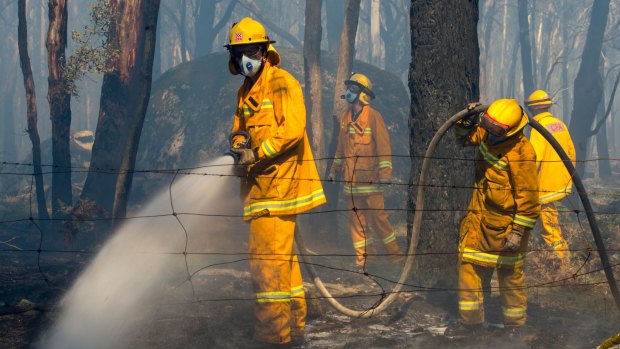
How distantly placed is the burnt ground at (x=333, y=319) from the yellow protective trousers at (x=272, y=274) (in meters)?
0.29

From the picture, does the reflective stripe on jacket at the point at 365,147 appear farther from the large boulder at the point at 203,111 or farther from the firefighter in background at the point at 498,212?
the large boulder at the point at 203,111

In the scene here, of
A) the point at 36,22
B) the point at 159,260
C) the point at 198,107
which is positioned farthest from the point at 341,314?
the point at 36,22

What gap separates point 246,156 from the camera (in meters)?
5.36

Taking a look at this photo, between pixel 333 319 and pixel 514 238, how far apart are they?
175 cm

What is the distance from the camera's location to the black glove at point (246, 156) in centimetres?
535

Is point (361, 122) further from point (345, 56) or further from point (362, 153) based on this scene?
point (345, 56)

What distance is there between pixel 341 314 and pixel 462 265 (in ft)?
4.04

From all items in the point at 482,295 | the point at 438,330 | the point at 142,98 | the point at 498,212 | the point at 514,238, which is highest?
the point at 142,98

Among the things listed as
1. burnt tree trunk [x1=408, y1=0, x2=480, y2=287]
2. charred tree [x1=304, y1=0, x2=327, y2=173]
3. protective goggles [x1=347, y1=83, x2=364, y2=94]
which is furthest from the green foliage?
burnt tree trunk [x1=408, y1=0, x2=480, y2=287]

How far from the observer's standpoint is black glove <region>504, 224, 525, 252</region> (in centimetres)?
587

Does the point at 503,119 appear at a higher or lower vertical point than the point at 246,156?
higher

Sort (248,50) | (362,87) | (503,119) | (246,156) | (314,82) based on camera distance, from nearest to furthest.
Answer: (246,156), (248,50), (503,119), (362,87), (314,82)

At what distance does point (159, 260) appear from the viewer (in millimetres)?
9062

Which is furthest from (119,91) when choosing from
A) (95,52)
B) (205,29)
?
A: (205,29)
